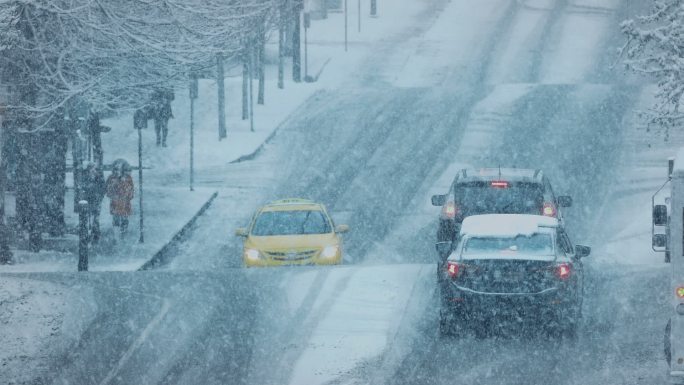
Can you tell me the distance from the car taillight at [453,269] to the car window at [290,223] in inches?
306

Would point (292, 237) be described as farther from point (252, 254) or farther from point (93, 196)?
point (93, 196)

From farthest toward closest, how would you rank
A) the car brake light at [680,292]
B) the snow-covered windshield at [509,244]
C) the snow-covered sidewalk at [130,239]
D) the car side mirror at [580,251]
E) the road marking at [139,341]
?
the snow-covered sidewalk at [130,239] < the car side mirror at [580,251] < the snow-covered windshield at [509,244] < the road marking at [139,341] < the car brake light at [680,292]

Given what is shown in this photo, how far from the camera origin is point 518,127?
127 ft

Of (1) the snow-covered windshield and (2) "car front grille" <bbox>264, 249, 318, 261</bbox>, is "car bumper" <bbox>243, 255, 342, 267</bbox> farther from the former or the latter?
(1) the snow-covered windshield

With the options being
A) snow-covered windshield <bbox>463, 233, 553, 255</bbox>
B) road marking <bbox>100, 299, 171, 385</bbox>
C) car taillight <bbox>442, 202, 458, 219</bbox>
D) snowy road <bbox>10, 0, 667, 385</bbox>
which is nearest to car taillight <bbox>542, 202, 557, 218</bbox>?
snowy road <bbox>10, 0, 667, 385</bbox>

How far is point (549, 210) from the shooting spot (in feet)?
68.2

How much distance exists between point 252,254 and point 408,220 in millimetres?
7676

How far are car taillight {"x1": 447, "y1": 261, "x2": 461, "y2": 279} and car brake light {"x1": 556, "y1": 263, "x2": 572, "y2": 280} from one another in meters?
1.13

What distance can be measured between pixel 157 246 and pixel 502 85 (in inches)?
809

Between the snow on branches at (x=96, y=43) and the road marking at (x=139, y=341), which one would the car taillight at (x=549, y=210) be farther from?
the road marking at (x=139, y=341)

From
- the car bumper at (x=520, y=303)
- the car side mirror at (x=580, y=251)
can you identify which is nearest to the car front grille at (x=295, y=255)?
the car side mirror at (x=580, y=251)

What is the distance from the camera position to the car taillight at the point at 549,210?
20734 mm

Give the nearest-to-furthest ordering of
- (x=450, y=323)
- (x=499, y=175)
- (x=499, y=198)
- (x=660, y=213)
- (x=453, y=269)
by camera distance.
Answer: (x=660, y=213), (x=453, y=269), (x=450, y=323), (x=499, y=198), (x=499, y=175)

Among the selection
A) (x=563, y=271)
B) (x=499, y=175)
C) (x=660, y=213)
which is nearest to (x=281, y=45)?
(x=499, y=175)
